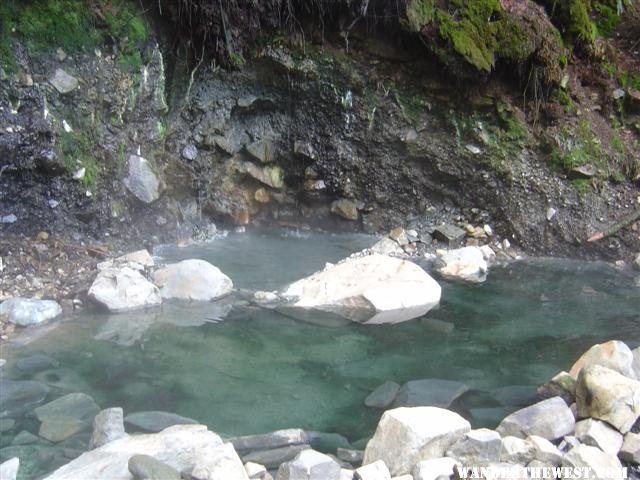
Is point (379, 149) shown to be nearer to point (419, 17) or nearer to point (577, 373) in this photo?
point (419, 17)

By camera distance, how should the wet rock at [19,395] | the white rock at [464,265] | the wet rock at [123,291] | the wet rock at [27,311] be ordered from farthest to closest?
the white rock at [464,265]
the wet rock at [123,291]
the wet rock at [27,311]
the wet rock at [19,395]

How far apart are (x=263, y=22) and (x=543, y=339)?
4.83m

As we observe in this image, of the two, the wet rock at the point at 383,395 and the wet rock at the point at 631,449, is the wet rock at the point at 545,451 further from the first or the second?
the wet rock at the point at 383,395

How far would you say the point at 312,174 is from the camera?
7.49 m

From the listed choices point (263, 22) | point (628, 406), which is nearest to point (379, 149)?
point (263, 22)

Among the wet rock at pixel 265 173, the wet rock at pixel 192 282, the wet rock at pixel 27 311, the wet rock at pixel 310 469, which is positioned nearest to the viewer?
the wet rock at pixel 310 469

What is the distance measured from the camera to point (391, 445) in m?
2.64

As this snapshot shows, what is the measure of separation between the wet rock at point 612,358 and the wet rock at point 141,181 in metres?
4.60

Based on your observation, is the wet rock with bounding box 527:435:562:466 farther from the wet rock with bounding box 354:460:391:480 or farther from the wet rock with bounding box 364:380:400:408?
the wet rock with bounding box 364:380:400:408

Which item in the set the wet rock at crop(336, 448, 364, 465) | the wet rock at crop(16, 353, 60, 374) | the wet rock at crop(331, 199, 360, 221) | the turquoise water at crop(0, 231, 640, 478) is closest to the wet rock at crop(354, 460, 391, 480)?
the wet rock at crop(336, 448, 364, 465)

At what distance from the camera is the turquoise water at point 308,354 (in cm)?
332

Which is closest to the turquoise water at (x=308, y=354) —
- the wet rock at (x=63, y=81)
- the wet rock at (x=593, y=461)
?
the wet rock at (x=593, y=461)

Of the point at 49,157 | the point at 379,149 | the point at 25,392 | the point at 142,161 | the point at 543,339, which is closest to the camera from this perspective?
the point at 25,392

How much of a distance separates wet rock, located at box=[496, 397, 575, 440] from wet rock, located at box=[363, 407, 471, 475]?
38cm
